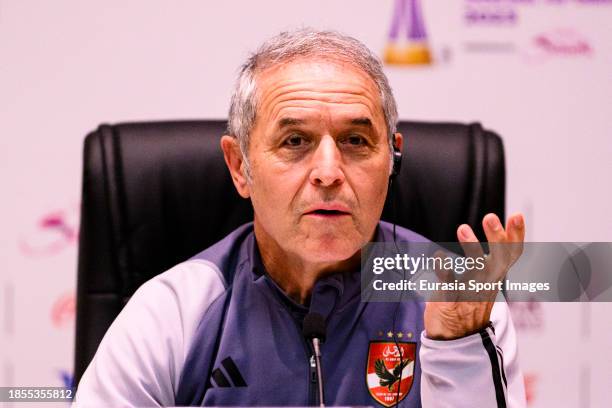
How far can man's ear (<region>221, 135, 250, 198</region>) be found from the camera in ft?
4.91

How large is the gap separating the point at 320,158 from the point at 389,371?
39cm

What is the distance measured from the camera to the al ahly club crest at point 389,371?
133 centimetres

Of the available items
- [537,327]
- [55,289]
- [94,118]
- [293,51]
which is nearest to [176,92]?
[94,118]

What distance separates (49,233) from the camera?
228 centimetres

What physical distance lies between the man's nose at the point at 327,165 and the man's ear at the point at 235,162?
0.21 metres

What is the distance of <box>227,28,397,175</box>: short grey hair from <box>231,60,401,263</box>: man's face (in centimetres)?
2

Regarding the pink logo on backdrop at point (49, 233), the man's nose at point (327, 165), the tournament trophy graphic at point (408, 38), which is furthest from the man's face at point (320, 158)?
the pink logo on backdrop at point (49, 233)

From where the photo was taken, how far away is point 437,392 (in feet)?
3.92

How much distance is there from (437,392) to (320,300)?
0.29m

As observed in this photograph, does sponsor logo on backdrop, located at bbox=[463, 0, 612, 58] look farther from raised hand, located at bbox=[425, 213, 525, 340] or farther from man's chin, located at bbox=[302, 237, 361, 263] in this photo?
raised hand, located at bbox=[425, 213, 525, 340]

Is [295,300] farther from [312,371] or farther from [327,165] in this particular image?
[327,165]

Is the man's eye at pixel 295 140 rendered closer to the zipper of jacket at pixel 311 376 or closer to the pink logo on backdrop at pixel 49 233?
the zipper of jacket at pixel 311 376

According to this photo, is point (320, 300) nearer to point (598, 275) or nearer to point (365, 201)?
point (365, 201)

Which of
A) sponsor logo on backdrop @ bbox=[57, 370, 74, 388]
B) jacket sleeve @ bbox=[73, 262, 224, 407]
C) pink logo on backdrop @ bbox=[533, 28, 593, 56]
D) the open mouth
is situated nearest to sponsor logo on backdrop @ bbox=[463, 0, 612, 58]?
pink logo on backdrop @ bbox=[533, 28, 593, 56]
